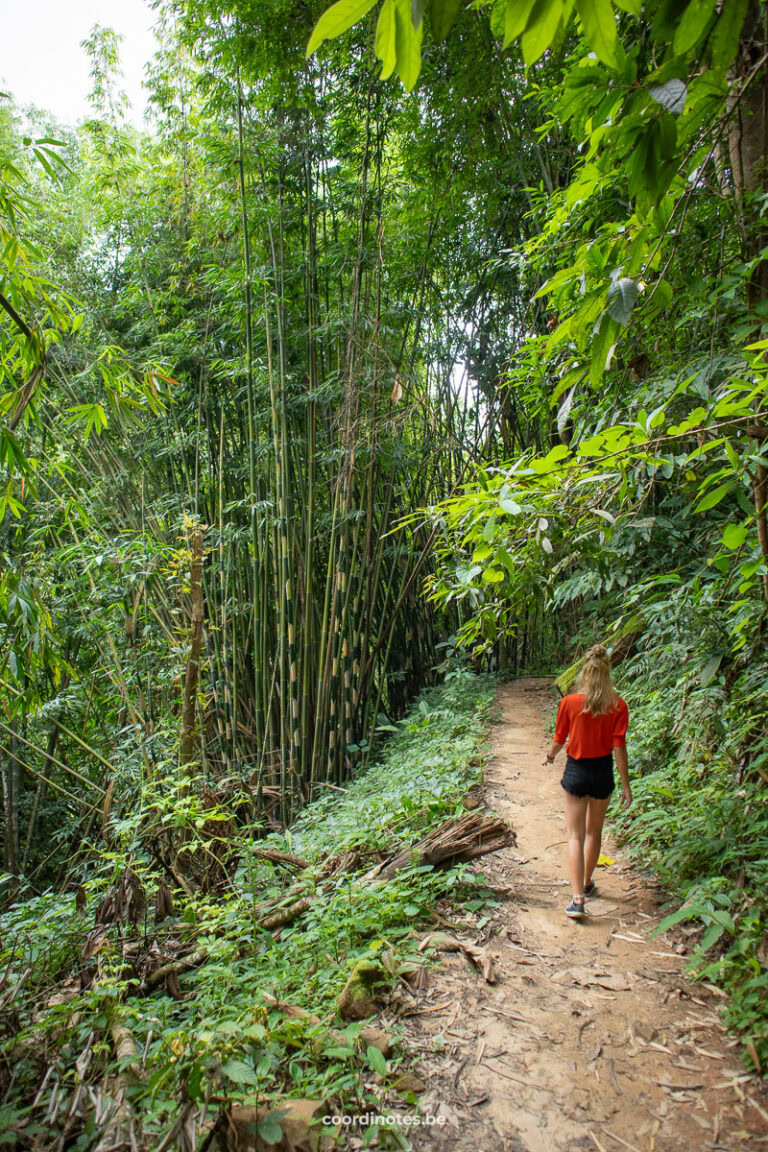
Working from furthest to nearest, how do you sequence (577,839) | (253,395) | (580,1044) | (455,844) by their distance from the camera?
(253,395) < (455,844) < (577,839) < (580,1044)

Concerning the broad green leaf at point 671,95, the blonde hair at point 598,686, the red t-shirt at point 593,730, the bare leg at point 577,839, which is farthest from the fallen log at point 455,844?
the broad green leaf at point 671,95

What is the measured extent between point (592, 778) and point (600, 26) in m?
2.04

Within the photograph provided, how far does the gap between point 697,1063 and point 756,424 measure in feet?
4.42

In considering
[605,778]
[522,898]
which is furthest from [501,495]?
[522,898]

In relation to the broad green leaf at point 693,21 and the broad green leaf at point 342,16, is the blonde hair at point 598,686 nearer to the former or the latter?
the broad green leaf at point 693,21

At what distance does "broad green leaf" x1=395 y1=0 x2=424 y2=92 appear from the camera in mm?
538

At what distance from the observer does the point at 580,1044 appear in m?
1.46

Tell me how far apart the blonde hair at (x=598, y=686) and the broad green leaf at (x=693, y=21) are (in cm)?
181

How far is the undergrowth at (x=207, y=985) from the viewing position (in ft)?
4.00

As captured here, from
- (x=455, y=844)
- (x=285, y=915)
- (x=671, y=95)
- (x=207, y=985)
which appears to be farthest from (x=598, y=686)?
(x=671, y=95)

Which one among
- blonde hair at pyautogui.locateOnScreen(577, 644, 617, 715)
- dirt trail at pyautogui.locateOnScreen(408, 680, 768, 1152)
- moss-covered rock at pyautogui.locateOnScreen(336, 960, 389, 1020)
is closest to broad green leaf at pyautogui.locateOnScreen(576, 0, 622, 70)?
dirt trail at pyautogui.locateOnScreen(408, 680, 768, 1152)

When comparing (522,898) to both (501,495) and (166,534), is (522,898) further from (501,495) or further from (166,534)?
(166,534)

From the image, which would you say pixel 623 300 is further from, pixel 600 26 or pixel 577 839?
pixel 577 839

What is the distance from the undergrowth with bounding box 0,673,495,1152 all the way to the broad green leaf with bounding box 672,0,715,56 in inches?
61.2
